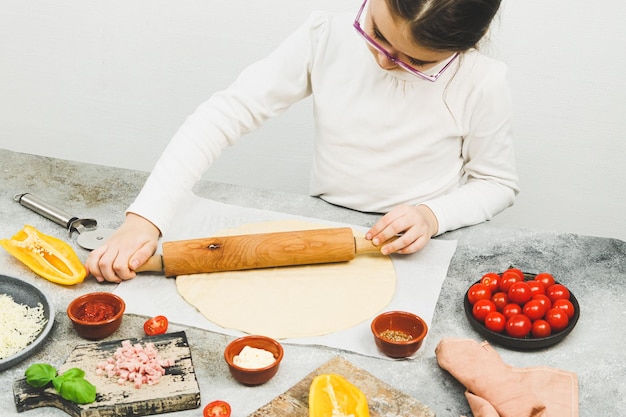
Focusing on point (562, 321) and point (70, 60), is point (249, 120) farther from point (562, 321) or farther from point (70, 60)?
point (70, 60)

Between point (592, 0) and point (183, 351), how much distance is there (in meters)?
1.76

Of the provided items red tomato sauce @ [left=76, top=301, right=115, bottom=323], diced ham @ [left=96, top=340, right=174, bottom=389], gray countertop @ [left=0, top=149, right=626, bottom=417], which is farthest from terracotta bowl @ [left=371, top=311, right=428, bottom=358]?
red tomato sauce @ [left=76, top=301, right=115, bottom=323]

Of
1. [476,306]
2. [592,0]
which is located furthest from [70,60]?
[476,306]

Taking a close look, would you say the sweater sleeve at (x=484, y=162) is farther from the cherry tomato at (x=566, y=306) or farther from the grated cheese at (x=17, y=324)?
the grated cheese at (x=17, y=324)

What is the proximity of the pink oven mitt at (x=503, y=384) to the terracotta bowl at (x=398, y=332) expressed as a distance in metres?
0.04

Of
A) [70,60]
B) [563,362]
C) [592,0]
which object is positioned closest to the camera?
[563,362]

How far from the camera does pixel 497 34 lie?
2322 millimetres

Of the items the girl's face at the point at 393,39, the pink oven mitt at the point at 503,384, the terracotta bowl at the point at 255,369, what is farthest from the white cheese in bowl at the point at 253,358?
the girl's face at the point at 393,39

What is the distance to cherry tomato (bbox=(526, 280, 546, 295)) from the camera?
127cm

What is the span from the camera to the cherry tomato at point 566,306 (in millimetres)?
1230

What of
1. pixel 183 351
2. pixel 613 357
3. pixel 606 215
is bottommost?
pixel 606 215

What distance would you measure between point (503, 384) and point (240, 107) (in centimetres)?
86

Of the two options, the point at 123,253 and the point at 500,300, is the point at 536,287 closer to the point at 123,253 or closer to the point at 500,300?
the point at 500,300

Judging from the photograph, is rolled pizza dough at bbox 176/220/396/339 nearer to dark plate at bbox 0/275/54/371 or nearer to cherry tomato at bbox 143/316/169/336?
cherry tomato at bbox 143/316/169/336
